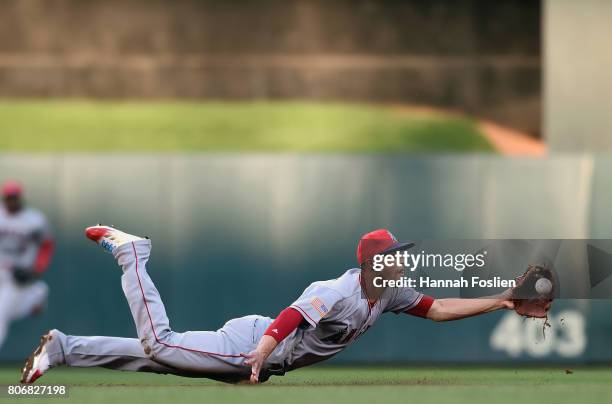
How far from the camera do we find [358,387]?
29.3 feet

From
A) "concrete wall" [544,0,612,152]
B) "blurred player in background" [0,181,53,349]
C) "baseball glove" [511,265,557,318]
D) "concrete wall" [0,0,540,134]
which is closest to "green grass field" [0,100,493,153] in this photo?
"concrete wall" [0,0,540,134]

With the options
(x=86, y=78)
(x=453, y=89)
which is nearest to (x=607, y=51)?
(x=453, y=89)

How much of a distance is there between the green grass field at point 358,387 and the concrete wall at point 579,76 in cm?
304

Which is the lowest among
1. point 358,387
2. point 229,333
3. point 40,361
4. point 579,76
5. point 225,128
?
point 358,387

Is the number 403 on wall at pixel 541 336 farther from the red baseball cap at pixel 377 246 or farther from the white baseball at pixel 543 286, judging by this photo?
the red baseball cap at pixel 377 246

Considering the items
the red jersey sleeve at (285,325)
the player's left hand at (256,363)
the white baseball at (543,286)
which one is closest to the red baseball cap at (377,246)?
the red jersey sleeve at (285,325)

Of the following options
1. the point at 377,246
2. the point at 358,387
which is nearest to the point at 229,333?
the point at 377,246

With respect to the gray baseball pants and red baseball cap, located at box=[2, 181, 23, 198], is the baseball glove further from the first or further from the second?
red baseball cap, located at box=[2, 181, 23, 198]

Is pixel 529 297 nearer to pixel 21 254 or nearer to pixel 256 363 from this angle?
pixel 256 363

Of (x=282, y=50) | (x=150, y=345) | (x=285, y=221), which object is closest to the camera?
(x=150, y=345)

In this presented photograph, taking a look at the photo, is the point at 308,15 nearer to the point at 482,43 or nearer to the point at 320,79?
the point at 320,79

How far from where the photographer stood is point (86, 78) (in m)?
17.5

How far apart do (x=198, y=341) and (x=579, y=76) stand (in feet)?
24.1

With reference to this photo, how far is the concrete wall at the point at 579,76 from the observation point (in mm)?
13500
